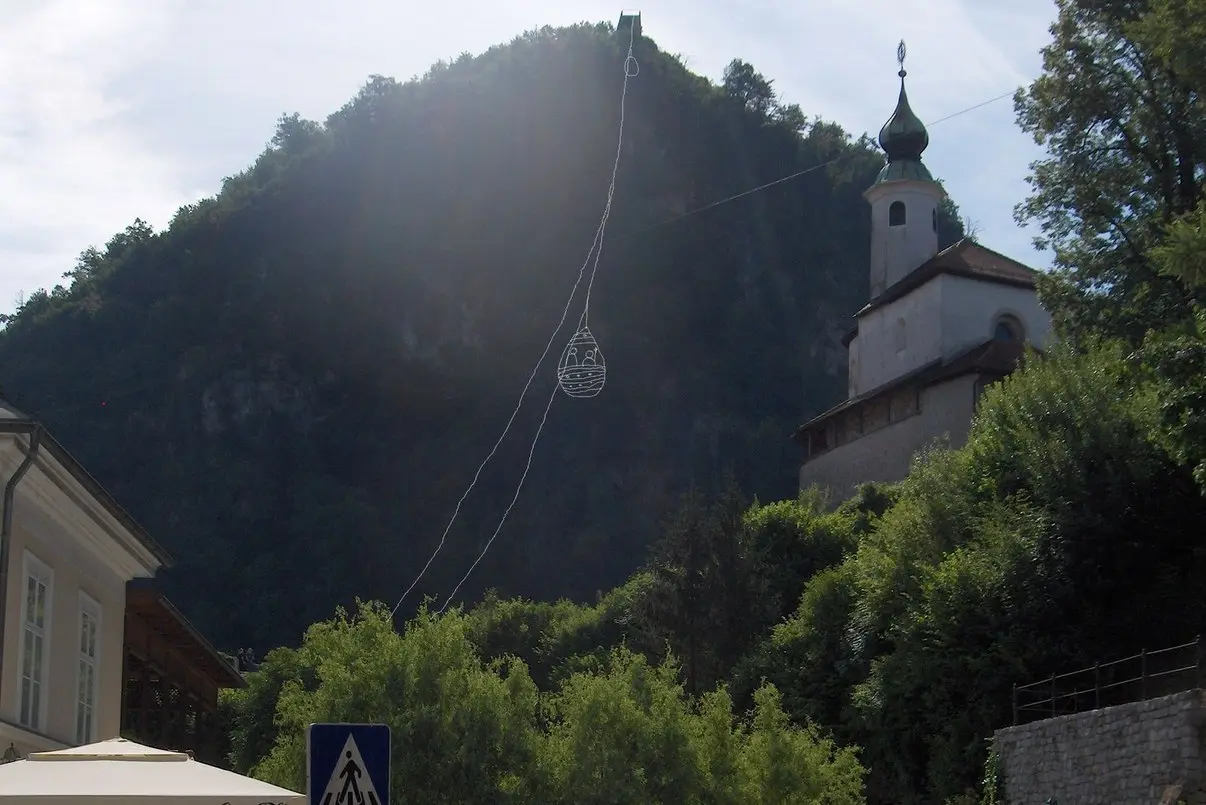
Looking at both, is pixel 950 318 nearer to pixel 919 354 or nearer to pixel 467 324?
pixel 919 354

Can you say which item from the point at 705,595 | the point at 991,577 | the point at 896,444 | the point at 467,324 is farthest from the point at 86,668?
the point at 467,324

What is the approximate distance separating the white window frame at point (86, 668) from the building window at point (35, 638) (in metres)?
1.13

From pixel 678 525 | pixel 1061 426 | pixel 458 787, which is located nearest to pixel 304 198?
pixel 678 525

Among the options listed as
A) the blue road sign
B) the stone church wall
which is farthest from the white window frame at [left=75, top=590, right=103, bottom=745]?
the stone church wall

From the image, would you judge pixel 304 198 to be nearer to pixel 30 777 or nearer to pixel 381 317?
pixel 381 317

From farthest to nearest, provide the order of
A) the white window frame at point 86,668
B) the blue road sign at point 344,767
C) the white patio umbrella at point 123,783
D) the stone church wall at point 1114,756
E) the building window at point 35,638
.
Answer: the stone church wall at point 1114,756 < the white window frame at point 86,668 < the building window at point 35,638 < the white patio umbrella at point 123,783 < the blue road sign at point 344,767

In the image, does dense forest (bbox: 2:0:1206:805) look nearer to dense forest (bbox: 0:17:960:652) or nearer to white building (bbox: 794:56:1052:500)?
dense forest (bbox: 0:17:960:652)

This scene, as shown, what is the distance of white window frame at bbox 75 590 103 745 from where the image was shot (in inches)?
722

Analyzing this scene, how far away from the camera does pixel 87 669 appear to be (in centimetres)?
1906

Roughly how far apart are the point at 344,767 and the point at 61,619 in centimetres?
1042

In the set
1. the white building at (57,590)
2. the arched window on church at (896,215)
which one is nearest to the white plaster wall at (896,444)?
the arched window on church at (896,215)

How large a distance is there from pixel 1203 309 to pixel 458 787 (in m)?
11.6

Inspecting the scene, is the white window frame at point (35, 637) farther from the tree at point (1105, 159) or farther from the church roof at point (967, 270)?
the church roof at point (967, 270)

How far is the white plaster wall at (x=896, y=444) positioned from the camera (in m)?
50.8
